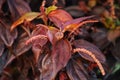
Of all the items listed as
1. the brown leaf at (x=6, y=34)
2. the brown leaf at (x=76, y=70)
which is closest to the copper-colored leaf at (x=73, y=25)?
the brown leaf at (x=76, y=70)

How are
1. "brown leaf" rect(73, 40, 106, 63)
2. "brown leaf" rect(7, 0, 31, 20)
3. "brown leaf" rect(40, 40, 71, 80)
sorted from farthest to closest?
"brown leaf" rect(7, 0, 31, 20) < "brown leaf" rect(73, 40, 106, 63) < "brown leaf" rect(40, 40, 71, 80)

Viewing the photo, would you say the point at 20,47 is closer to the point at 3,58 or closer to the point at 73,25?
the point at 3,58

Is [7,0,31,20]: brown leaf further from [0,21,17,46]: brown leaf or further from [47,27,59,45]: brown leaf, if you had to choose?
→ [47,27,59,45]: brown leaf

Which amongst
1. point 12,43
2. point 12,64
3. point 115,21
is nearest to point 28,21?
point 12,43

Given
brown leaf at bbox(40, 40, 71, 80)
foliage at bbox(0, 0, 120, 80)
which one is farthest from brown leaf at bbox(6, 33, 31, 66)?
brown leaf at bbox(40, 40, 71, 80)

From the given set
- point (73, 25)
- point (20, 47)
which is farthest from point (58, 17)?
point (20, 47)

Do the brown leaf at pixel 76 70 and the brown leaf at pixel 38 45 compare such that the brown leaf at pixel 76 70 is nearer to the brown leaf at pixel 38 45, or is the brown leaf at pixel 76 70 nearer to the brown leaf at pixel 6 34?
the brown leaf at pixel 38 45
